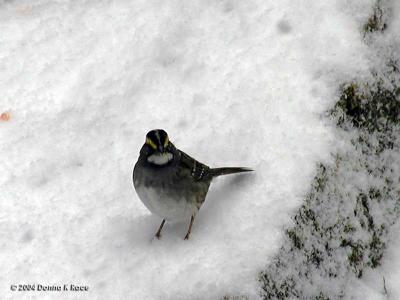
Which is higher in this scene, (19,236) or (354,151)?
(354,151)

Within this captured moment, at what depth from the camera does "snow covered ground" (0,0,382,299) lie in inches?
201

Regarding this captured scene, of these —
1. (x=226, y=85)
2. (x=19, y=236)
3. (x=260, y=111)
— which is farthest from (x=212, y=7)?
(x=19, y=236)

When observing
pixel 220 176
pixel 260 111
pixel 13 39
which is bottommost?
→ pixel 220 176

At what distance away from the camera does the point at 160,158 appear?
5.03 meters

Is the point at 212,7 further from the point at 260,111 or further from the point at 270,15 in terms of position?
the point at 260,111

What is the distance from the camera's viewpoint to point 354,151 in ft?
Answer: 18.7

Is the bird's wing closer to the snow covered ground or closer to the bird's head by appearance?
the bird's head

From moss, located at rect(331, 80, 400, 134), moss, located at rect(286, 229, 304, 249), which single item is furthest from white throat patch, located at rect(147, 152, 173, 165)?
moss, located at rect(331, 80, 400, 134)

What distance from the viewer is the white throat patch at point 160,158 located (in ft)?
16.5

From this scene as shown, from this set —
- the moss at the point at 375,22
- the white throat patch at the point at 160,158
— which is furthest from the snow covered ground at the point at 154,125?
the white throat patch at the point at 160,158

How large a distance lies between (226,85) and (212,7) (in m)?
1.28

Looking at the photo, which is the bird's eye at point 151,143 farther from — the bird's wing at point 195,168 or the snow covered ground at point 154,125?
the snow covered ground at point 154,125

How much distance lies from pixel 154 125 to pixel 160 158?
4.42ft

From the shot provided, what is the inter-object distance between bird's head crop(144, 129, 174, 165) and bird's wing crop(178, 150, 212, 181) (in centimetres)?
14
